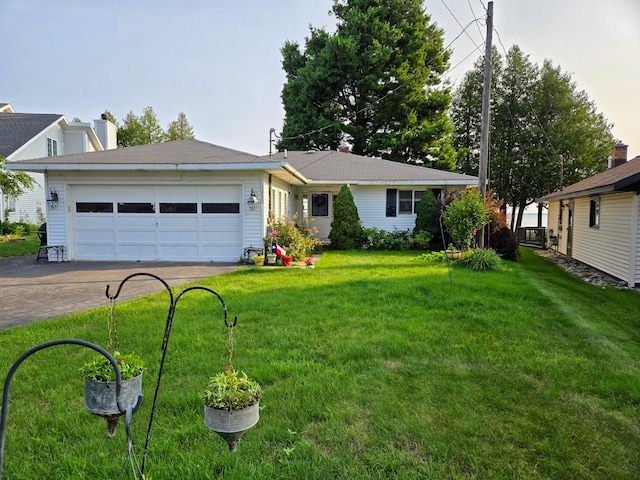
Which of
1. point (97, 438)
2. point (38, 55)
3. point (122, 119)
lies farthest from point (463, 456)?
point (122, 119)

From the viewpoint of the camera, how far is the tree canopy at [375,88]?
24359mm

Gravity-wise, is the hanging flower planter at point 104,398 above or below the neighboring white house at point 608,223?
below

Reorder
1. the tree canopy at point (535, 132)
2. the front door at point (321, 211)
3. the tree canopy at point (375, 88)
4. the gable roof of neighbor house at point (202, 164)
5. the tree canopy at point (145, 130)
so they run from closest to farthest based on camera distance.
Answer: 1. the gable roof of neighbor house at point (202, 164)
2. the front door at point (321, 211)
3. the tree canopy at point (375, 88)
4. the tree canopy at point (535, 132)
5. the tree canopy at point (145, 130)

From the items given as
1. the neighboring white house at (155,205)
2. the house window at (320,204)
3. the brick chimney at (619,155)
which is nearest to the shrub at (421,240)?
the house window at (320,204)

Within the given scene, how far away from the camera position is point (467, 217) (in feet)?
35.8

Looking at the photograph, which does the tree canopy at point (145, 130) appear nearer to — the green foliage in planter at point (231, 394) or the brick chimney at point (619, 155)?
the brick chimney at point (619, 155)

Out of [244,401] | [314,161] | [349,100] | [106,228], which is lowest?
[244,401]

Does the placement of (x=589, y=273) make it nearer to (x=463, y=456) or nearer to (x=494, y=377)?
(x=494, y=377)

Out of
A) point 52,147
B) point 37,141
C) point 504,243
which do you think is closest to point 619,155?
point 504,243

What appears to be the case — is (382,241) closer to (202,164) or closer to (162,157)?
(202,164)

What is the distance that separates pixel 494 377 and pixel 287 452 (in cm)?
215

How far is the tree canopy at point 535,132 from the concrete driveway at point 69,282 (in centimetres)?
2187

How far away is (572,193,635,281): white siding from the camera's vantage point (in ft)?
30.0

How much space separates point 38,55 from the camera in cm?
1246
